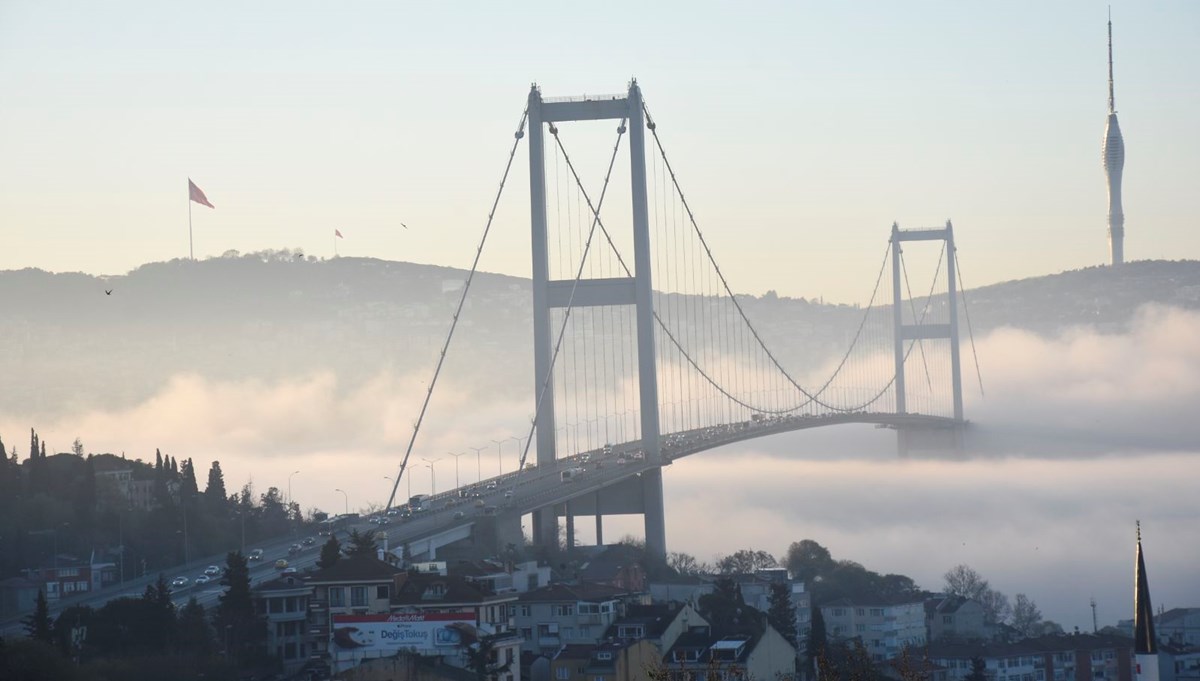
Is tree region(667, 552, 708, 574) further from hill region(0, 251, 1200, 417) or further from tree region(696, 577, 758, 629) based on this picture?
hill region(0, 251, 1200, 417)

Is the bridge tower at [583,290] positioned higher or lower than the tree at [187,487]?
higher

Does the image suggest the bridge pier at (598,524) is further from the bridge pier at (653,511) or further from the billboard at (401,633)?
the billboard at (401,633)

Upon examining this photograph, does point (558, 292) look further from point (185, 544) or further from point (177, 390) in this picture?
point (177, 390)

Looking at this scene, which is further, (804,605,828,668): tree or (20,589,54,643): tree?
(804,605,828,668): tree

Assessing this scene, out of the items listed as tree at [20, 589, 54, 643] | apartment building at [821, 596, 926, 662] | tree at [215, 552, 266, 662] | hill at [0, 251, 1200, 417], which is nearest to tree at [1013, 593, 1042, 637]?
apartment building at [821, 596, 926, 662]

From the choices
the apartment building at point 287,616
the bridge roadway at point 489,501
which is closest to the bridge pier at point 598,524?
the bridge roadway at point 489,501

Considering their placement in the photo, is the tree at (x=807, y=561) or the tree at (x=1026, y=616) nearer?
the tree at (x=1026, y=616)

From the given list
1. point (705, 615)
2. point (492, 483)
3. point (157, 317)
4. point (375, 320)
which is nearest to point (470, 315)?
point (375, 320)
